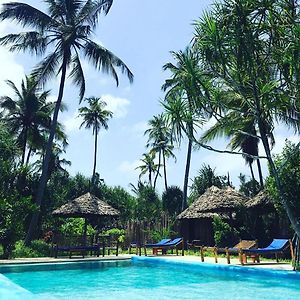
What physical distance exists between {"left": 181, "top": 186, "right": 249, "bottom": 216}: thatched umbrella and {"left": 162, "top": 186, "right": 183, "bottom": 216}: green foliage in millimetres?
10916

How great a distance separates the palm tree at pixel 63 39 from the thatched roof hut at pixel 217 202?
7.14 m

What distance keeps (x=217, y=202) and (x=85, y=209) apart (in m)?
5.71

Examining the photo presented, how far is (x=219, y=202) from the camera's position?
62.8ft

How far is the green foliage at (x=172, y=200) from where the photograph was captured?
32156 mm

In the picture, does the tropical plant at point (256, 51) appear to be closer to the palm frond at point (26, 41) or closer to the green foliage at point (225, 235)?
the green foliage at point (225, 235)

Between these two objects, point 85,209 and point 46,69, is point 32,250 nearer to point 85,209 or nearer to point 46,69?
point 85,209

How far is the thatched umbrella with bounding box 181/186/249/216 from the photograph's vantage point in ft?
62.0

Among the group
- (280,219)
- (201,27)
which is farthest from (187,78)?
(280,219)

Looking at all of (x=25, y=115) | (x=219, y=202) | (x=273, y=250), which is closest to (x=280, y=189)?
(x=273, y=250)

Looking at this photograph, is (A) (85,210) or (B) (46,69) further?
(B) (46,69)

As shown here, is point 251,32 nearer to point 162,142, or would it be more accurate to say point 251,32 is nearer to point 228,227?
point 228,227

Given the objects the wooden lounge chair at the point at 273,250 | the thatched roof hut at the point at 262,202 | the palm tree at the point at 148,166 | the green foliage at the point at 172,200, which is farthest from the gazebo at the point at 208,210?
the palm tree at the point at 148,166

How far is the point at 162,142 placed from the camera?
40062mm

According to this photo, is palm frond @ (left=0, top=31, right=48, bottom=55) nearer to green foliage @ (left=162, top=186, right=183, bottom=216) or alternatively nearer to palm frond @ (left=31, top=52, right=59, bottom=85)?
palm frond @ (left=31, top=52, right=59, bottom=85)
